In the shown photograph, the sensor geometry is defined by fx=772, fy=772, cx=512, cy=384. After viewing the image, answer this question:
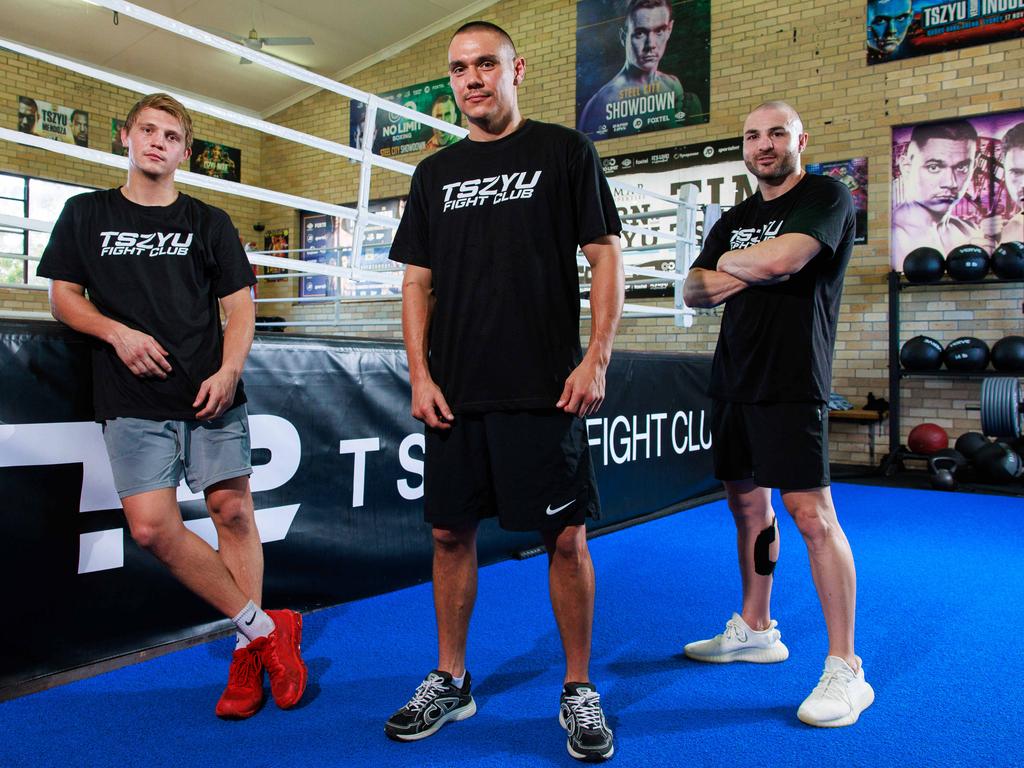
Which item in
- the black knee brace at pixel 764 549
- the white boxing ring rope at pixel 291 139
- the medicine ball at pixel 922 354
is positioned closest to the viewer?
the black knee brace at pixel 764 549

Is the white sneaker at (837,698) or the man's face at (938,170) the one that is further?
the man's face at (938,170)

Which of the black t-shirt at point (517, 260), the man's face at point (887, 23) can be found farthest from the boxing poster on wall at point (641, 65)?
→ the black t-shirt at point (517, 260)

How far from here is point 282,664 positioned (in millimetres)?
1887

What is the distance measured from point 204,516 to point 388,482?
722mm

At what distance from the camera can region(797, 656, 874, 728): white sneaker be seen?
1771mm

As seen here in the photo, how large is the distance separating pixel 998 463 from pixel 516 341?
5329 millimetres

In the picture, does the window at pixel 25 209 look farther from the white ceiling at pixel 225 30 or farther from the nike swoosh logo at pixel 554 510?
the nike swoosh logo at pixel 554 510

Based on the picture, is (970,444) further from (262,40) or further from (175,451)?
(262,40)

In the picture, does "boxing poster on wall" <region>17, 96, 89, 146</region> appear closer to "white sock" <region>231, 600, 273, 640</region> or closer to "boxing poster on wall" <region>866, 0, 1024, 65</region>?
"boxing poster on wall" <region>866, 0, 1024, 65</region>

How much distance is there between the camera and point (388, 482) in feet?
9.63

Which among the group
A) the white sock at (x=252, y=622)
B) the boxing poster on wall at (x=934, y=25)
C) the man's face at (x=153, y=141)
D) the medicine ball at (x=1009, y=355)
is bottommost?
the white sock at (x=252, y=622)

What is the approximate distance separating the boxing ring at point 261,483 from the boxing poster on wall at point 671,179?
13.9 ft

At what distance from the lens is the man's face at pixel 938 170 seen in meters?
6.64

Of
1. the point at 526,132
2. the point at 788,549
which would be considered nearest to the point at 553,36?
the point at 788,549
